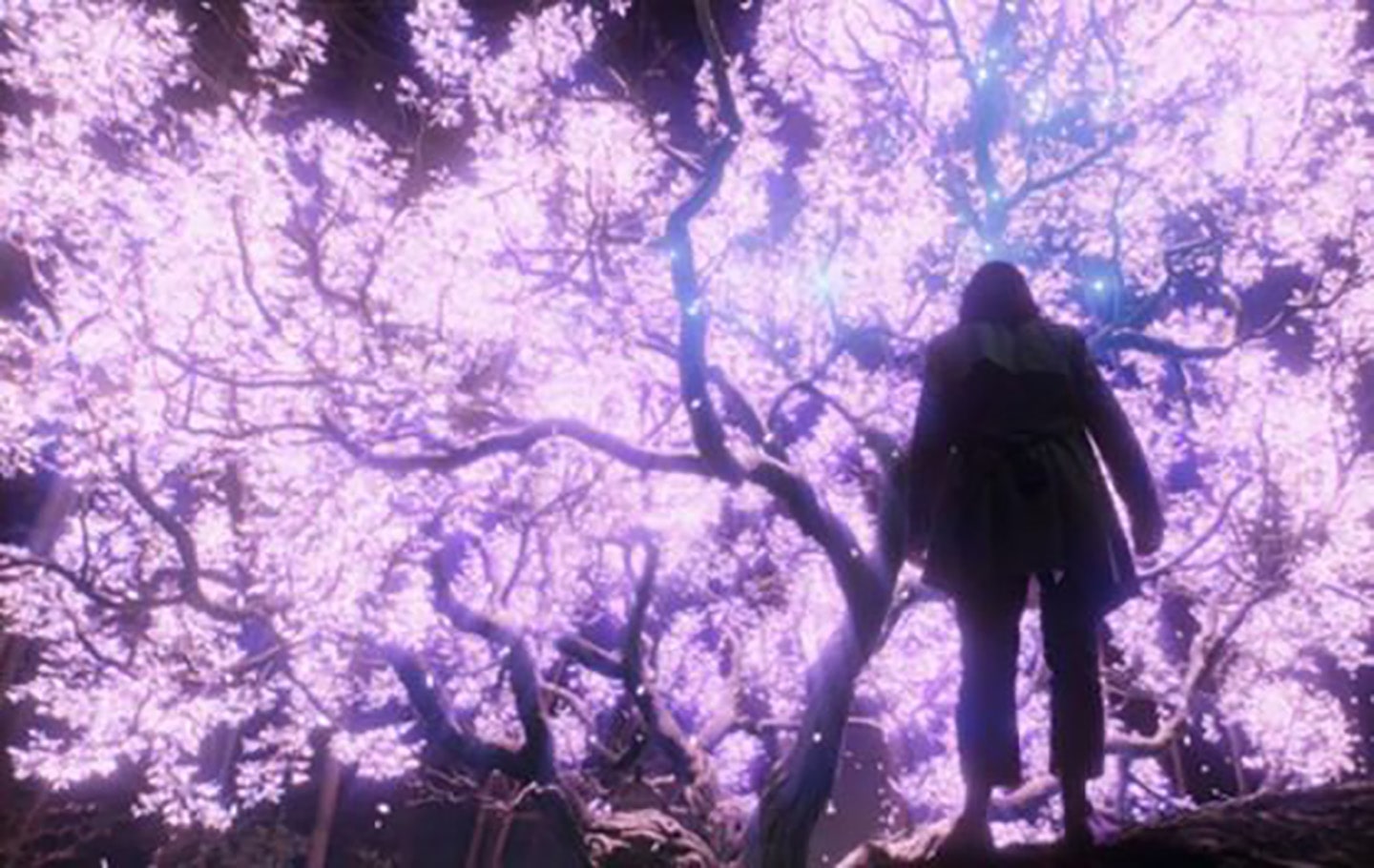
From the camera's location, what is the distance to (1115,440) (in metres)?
4.07

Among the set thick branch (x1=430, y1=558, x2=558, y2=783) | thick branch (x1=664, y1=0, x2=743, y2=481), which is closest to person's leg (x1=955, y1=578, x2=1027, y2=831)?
thick branch (x1=664, y1=0, x2=743, y2=481)

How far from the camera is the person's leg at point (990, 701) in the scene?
13.2ft

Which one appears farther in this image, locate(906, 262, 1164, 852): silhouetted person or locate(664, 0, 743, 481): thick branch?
locate(664, 0, 743, 481): thick branch

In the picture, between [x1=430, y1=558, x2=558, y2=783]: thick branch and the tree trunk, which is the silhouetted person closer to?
[x1=430, y1=558, x2=558, y2=783]: thick branch

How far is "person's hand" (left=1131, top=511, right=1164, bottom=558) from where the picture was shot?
13.6ft

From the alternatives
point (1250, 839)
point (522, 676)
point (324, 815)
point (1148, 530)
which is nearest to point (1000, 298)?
point (1148, 530)

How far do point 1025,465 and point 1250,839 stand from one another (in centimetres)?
163

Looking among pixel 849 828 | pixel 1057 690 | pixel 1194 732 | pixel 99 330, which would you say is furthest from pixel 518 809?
pixel 1057 690

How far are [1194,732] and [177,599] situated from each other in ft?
72.8

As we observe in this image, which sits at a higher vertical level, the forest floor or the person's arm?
the person's arm

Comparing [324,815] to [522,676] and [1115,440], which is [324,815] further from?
[1115,440]

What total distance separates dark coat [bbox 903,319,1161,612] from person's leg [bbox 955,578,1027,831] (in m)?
0.13

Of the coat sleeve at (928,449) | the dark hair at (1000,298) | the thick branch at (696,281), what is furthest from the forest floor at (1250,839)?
the thick branch at (696,281)

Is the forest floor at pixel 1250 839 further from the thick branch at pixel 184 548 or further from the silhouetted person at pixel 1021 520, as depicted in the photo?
the thick branch at pixel 184 548
